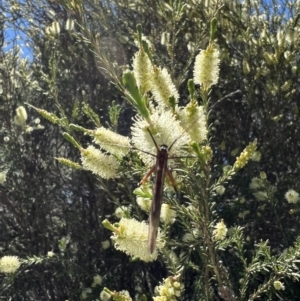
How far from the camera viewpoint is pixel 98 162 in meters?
1.55

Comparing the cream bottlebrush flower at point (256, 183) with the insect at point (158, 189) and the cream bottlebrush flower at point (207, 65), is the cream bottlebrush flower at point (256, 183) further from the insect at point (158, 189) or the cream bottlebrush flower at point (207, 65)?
the insect at point (158, 189)

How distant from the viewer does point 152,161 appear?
1.34 metres

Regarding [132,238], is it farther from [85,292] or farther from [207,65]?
[85,292]

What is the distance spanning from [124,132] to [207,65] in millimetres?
2460

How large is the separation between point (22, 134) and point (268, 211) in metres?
1.83

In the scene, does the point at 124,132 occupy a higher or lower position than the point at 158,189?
higher

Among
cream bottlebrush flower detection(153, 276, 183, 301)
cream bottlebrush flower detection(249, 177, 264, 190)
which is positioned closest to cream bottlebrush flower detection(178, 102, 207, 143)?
cream bottlebrush flower detection(153, 276, 183, 301)

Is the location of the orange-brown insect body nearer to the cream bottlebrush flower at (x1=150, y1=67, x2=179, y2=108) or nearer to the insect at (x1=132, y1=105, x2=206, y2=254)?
the insect at (x1=132, y1=105, x2=206, y2=254)

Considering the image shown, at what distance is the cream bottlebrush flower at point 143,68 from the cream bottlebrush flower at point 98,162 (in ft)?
0.84

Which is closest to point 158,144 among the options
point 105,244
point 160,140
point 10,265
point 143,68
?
point 160,140

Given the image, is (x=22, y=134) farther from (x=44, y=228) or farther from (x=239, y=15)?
(x=239, y=15)

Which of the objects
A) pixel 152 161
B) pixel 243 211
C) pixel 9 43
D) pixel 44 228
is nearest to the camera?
pixel 152 161

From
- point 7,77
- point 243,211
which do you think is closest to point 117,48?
point 7,77

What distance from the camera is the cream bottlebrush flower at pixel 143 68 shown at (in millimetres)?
1408
